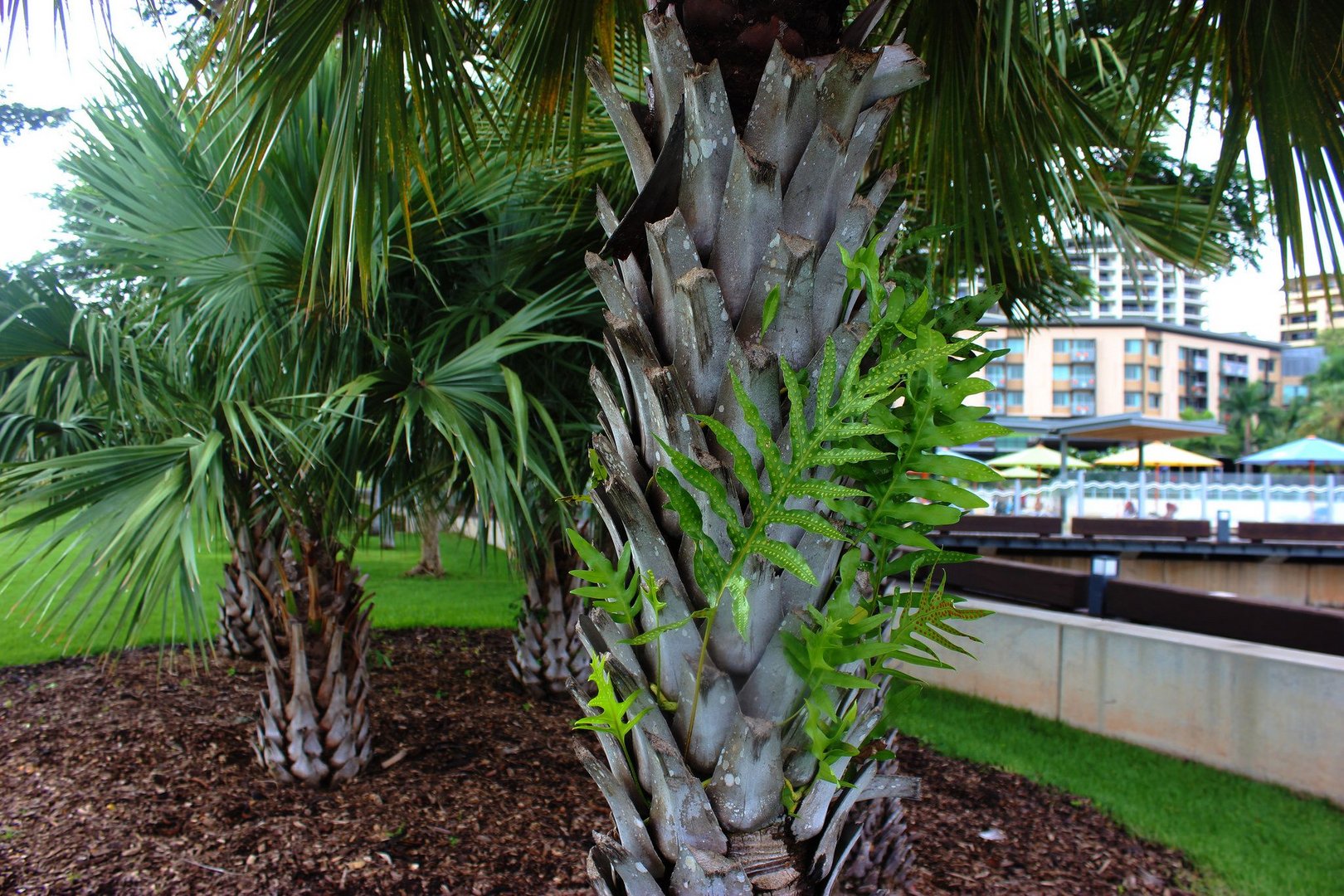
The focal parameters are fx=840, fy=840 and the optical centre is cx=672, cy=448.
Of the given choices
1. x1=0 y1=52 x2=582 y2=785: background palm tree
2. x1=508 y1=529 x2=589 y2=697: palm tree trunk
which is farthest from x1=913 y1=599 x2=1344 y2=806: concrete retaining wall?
x1=0 y1=52 x2=582 y2=785: background palm tree

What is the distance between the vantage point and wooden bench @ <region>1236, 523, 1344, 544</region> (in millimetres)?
14125

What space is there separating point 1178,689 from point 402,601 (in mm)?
7942

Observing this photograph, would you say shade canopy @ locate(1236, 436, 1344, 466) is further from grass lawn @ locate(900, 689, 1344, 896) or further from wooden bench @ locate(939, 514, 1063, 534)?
grass lawn @ locate(900, 689, 1344, 896)

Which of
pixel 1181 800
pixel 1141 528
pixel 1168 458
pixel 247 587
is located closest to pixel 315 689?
pixel 247 587

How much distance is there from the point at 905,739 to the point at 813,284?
4.48 m

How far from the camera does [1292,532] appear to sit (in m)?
14.5

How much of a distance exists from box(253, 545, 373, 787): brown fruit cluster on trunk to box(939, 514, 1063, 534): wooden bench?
12.5m

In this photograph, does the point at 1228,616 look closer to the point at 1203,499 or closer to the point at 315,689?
the point at 315,689

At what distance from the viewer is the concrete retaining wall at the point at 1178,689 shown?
4.17 meters

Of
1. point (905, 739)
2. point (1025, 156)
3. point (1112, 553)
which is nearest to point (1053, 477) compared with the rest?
point (1112, 553)

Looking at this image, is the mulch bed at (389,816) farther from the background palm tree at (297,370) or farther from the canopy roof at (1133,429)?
the canopy roof at (1133,429)

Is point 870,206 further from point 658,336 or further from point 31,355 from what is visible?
point 31,355

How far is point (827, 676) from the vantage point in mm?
1112

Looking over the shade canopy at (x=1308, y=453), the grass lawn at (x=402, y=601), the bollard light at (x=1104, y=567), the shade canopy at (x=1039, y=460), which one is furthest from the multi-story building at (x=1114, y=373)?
the bollard light at (x=1104, y=567)
